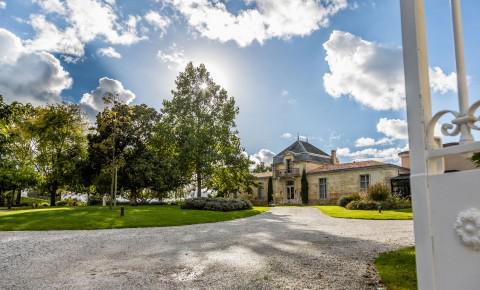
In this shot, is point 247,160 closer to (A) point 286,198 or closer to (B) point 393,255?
(A) point 286,198

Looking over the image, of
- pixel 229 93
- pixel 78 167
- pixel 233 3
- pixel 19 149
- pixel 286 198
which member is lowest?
pixel 286 198

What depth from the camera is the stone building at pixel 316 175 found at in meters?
31.1

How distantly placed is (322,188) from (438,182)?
34669mm

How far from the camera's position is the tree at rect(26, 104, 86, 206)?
27.7m

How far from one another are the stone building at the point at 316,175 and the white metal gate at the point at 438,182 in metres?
30.2

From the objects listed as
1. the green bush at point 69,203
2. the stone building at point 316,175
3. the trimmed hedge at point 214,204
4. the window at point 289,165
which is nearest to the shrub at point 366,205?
the trimmed hedge at point 214,204

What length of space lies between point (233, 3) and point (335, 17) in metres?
3.62

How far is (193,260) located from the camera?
6094 millimetres

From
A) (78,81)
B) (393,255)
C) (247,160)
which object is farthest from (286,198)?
(393,255)

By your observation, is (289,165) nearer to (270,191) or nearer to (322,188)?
(270,191)

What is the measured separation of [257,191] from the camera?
4256 centimetres

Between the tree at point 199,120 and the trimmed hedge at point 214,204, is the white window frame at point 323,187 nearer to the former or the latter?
the tree at point 199,120

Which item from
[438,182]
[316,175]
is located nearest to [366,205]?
[316,175]

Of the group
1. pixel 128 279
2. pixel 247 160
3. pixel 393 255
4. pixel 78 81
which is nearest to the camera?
pixel 128 279
